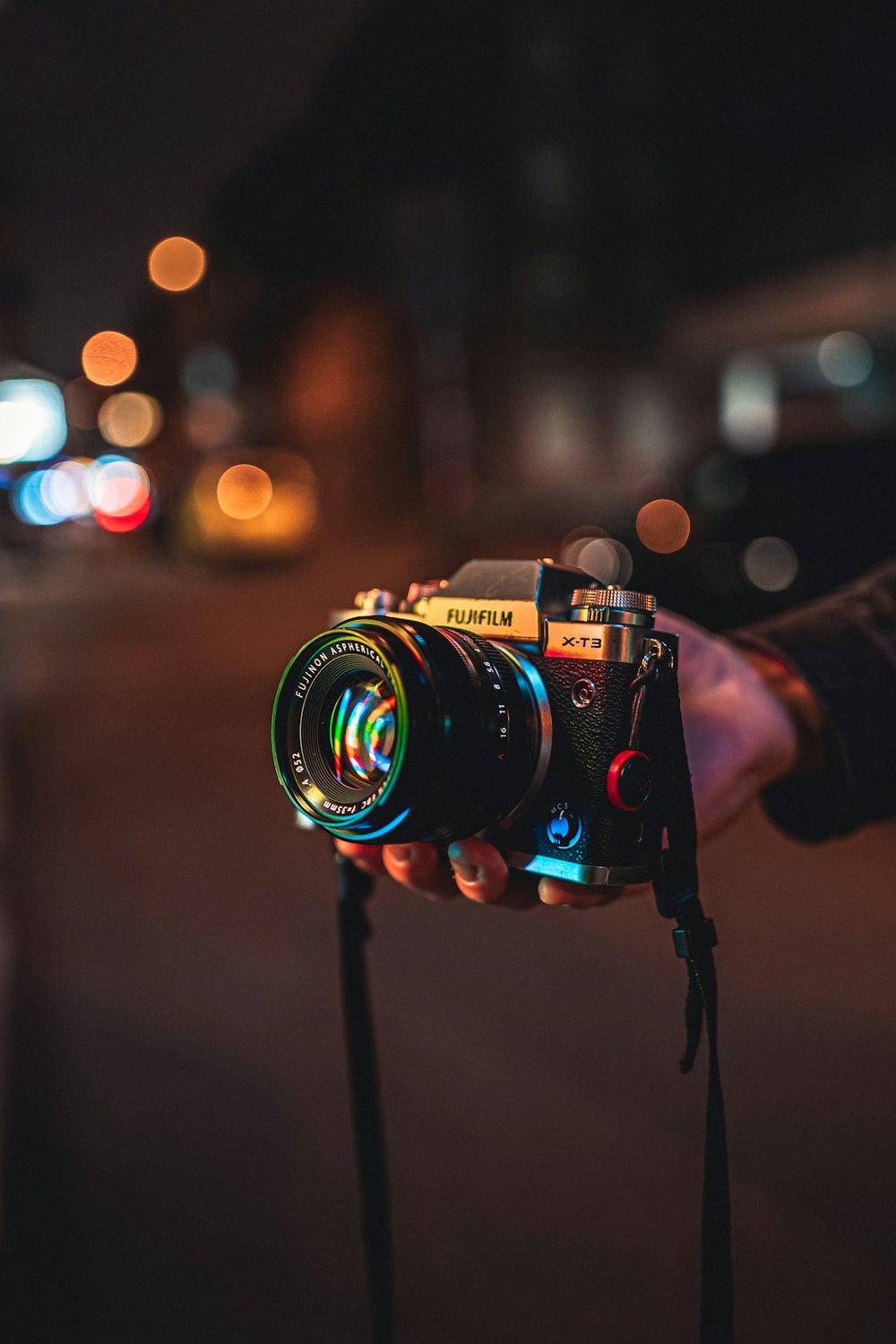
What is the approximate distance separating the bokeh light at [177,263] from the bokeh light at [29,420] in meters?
5.30

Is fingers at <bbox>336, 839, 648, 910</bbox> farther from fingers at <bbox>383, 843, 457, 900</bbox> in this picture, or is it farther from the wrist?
the wrist

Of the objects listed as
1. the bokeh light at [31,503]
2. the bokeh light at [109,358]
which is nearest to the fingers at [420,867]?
the bokeh light at [31,503]

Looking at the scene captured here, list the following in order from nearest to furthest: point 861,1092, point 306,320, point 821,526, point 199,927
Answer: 1. point 861,1092
2. point 199,927
3. point 821,526
4. point 306,320

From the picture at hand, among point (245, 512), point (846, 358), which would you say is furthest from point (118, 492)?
point (846, 358)

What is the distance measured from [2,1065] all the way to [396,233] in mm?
18870

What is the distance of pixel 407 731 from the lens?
104cm

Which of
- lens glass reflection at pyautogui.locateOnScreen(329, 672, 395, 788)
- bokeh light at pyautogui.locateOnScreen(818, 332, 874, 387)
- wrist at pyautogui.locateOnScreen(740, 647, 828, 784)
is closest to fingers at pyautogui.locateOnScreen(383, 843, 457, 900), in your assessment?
lens glass reflection at pyautogui.locateOnScreen(329, 672, 395, 788)

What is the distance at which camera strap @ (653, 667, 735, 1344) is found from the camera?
1.04 m

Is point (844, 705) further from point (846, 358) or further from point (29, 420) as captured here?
point (846, 358)

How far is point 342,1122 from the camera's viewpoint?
2.54 meters

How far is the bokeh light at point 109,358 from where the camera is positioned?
1670cm

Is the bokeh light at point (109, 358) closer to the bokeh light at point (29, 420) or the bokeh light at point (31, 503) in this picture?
the bokeh light at point (31, 503)

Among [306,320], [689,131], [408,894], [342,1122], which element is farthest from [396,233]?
[342,1122]

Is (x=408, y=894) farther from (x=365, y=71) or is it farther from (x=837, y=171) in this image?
(x=365, y=71)
